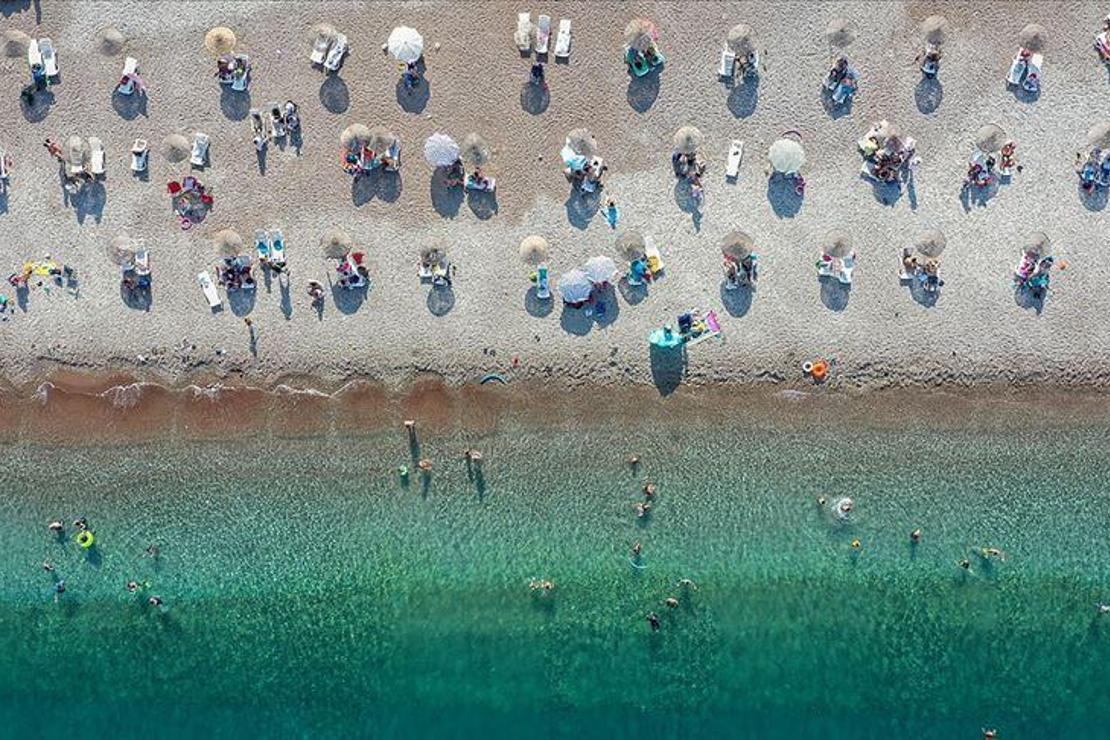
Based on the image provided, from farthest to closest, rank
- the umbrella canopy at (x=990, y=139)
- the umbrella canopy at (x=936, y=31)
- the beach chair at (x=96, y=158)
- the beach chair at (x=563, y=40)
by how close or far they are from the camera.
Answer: the beach chair at (x=96, y=158) < the beach chair at (x=563, y=40) < the umbrella canopy at (x=936, y=31) < the umbrella canopy at (x=990, y=139)

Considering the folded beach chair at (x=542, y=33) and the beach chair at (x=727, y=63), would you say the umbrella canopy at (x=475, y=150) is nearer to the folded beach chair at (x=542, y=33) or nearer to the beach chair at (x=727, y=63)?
the folded beach chair at (x=542, y=33)

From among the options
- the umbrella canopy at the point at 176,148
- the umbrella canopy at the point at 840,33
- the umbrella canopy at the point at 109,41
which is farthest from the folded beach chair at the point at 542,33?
the umbrella canopy at the point at 109,41

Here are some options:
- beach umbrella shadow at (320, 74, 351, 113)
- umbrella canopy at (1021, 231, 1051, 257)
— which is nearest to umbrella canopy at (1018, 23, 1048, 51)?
umbrella canopy at (1021, 231, 1051, 257)

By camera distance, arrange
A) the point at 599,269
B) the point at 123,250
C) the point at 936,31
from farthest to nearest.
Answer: the point at 123,250
the point at 936,31
the point at 599,269

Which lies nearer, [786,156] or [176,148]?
[786,156]

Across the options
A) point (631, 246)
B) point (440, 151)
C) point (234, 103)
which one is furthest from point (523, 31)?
point (234, 103)

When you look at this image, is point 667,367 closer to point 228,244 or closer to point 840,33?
point 840,33
